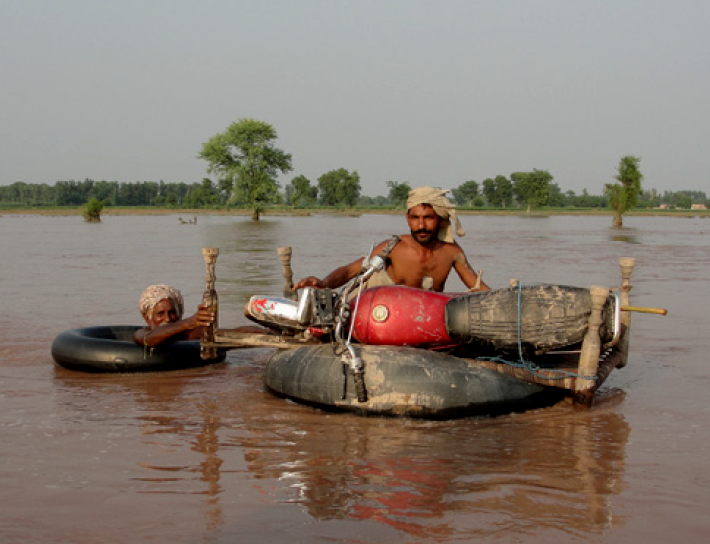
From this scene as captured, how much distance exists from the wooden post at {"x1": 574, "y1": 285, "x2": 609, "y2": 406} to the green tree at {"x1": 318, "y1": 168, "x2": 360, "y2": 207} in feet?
365

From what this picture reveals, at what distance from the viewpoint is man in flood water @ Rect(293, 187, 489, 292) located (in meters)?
6.82

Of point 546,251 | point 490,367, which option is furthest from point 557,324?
point 546,251

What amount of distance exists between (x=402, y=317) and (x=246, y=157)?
76077 mm

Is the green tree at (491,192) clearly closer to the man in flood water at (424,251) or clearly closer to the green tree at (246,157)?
the green tree at (246,157)

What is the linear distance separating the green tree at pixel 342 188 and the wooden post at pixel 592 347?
111281 millimetres

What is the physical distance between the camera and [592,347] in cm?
562

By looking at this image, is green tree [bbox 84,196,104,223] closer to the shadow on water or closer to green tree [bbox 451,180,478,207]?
the shadow on water

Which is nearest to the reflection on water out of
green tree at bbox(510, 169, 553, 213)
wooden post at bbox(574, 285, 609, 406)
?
wooden post at bbox(574, 285, 609, 406)

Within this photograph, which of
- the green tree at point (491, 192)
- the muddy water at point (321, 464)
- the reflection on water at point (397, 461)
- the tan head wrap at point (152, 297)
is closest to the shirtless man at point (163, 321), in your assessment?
the tan head wrap at point (152, 297)

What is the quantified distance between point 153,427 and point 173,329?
5.32ft

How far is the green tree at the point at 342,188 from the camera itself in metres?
117

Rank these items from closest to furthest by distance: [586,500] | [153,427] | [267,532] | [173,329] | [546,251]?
[267,532] → [586,500] → [153,427] → [173,329] → [546,251]

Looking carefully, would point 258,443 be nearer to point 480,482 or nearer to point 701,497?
point 480,482

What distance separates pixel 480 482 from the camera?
464 centimetres
